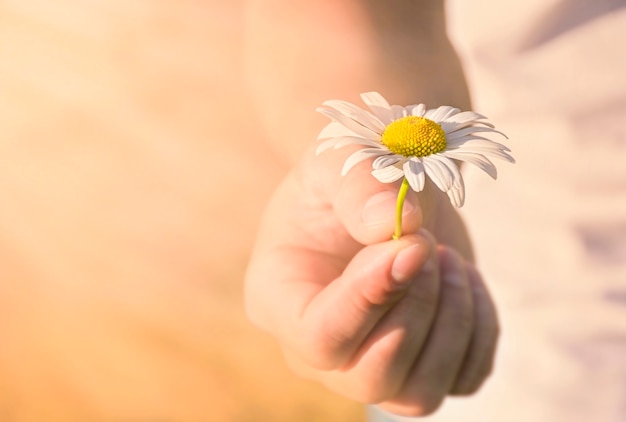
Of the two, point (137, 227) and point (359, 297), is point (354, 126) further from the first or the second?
point (137, 227)

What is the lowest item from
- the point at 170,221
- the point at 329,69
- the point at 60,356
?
the point at 60,356

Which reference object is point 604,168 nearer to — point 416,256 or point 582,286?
point 582,286

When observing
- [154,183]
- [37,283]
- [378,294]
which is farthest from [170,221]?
[378,294]

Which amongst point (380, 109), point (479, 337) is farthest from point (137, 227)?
point (380, 109)

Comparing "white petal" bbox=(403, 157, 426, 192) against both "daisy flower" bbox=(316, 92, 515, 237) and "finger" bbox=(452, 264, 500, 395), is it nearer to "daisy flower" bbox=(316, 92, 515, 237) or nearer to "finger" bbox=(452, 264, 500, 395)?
"daisy flower" bbox=(316, 92, 515, 237)

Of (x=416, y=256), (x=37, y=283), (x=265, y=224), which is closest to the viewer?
(x=416, y=256)

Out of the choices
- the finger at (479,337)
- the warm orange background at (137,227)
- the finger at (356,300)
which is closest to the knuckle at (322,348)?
the finger at (356,300)

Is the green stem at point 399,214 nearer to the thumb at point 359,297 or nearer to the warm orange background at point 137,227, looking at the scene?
the thumb at point 359,297

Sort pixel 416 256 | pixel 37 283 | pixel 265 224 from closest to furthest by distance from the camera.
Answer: pixel 416 256 < pixel 265 224 < pixel 37 283
